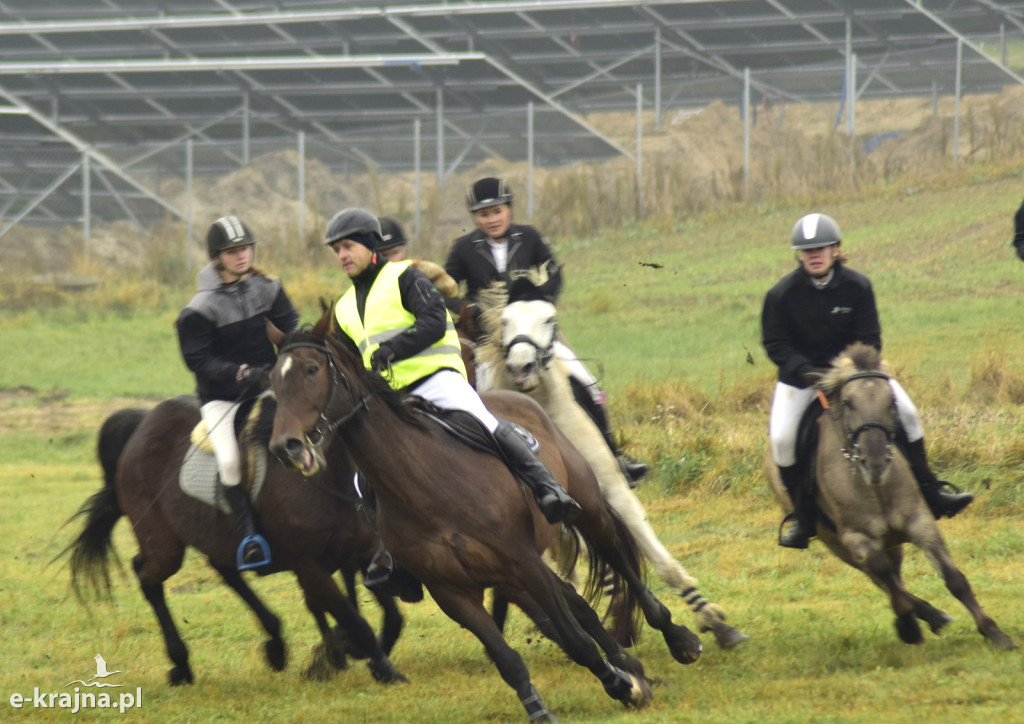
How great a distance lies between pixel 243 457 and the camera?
7.93 metres

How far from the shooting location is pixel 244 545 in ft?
25.7

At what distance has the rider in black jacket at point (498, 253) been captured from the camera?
8.58m

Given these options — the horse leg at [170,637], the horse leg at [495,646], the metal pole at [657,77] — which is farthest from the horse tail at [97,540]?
the metal pole at [657,77]

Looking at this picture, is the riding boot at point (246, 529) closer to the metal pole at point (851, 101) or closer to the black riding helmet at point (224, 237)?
Result: the black riding helmet at point (224, 237)

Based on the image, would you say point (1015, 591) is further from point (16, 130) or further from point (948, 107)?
point (16, 130)

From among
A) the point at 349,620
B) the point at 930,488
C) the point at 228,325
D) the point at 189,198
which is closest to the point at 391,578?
the point at 349,620

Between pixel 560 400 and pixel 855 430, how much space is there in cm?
188

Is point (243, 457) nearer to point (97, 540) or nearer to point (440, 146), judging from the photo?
point (97, 540)

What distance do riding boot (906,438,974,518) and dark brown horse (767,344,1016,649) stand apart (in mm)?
107

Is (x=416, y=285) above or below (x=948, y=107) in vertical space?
below

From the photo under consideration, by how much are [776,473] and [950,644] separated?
1.53 metres

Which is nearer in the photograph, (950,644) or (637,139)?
(950,644)

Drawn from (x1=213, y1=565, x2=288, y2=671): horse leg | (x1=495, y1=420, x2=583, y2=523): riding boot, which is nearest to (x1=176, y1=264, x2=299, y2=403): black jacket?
(x1=213, y1=565, x2=288, y2=671): horse leg

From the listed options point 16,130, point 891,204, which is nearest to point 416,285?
point 891,204
